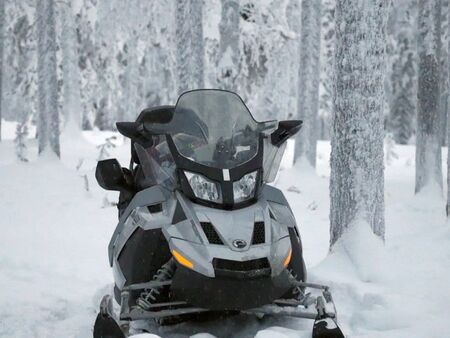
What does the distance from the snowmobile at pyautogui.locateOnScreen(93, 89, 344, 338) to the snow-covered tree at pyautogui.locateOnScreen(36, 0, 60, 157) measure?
40.9 ft

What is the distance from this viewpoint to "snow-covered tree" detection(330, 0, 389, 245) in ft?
17.7

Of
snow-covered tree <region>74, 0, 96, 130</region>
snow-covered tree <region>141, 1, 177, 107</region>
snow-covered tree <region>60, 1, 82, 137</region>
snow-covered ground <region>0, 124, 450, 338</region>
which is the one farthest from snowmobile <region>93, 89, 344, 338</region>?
snow-covered tree <region>74, 0, 96, 130</region>

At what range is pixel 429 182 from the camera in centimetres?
1316

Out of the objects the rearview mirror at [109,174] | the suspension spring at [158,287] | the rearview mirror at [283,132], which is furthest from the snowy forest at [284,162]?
the rearview mirror at [283,132]

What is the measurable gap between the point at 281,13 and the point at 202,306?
58.2 feet

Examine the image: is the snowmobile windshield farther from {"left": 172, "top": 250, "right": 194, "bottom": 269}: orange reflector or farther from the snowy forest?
the snowy forest

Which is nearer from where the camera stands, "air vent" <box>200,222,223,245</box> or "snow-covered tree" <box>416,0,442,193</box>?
"air vent" <box>200,222,223,245</box>

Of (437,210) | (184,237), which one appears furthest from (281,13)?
(184,237)

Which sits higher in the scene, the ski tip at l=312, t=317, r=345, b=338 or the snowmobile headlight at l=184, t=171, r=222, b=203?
the snowmobile headlight at l=184, t=171, r=222, b=203

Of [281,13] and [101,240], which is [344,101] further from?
[281,13]

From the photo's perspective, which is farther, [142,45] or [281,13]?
[142,45]

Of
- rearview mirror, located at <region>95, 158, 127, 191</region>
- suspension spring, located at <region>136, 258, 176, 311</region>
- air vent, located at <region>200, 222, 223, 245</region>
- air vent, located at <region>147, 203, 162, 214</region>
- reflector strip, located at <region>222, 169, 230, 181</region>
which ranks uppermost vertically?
reflector strip, located at <region>222, 169, 230, 181</region>

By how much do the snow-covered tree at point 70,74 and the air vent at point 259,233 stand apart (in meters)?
21.3

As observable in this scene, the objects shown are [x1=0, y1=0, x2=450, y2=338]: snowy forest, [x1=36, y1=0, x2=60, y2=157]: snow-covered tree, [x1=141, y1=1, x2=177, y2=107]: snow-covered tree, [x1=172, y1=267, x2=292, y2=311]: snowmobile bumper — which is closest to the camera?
[x1=172, y1=267, x2=292, y2=311]: snowmobile bumper
